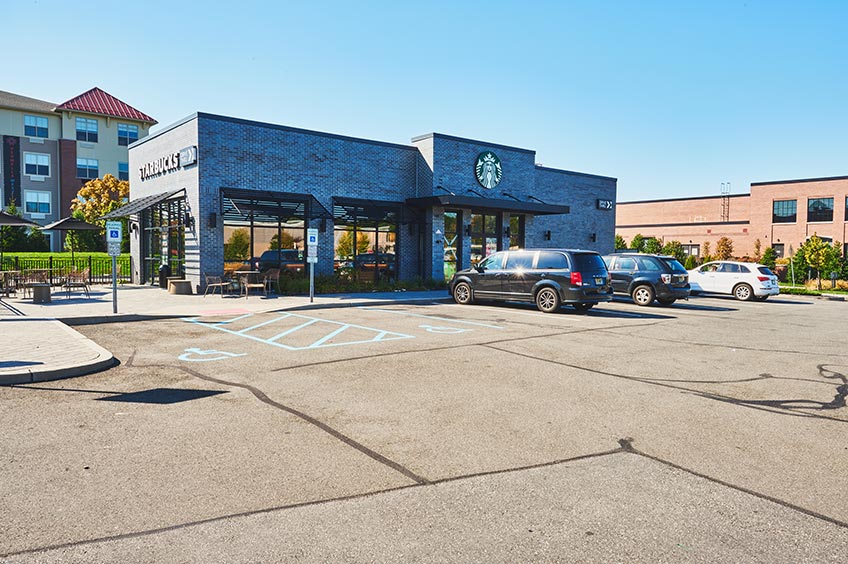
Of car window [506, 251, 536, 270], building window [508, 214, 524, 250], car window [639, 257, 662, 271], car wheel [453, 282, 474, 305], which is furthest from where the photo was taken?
building window [508, 214, 524, 250]

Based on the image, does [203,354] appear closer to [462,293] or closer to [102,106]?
[462,293]

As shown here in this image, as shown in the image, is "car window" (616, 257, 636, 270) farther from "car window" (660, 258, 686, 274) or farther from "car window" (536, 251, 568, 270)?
"car window" (536, 251, 568, 270)

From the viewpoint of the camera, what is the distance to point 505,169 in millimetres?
28391

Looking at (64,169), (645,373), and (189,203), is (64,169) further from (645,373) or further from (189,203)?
(645,373)

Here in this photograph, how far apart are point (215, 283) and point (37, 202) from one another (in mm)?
39352

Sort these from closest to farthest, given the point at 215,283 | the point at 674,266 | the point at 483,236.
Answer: the point at 674,266
the point at 215,283
the point at 483,236

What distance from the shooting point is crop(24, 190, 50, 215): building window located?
49.5 metres

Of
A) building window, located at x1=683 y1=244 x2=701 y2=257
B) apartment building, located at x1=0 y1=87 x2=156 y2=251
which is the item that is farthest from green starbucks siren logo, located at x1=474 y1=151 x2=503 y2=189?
building window, located at x1=683 y1=244 x2=701 y2=257

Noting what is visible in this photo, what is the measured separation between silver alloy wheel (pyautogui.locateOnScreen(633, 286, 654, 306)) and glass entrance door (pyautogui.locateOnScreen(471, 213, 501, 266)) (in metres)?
8.97

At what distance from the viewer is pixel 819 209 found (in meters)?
51.6

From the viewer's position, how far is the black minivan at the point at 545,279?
16.2 metres

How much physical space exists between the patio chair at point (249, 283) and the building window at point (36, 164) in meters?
39.7

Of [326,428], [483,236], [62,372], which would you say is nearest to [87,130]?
[483,236]

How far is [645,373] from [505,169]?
69.3ft
